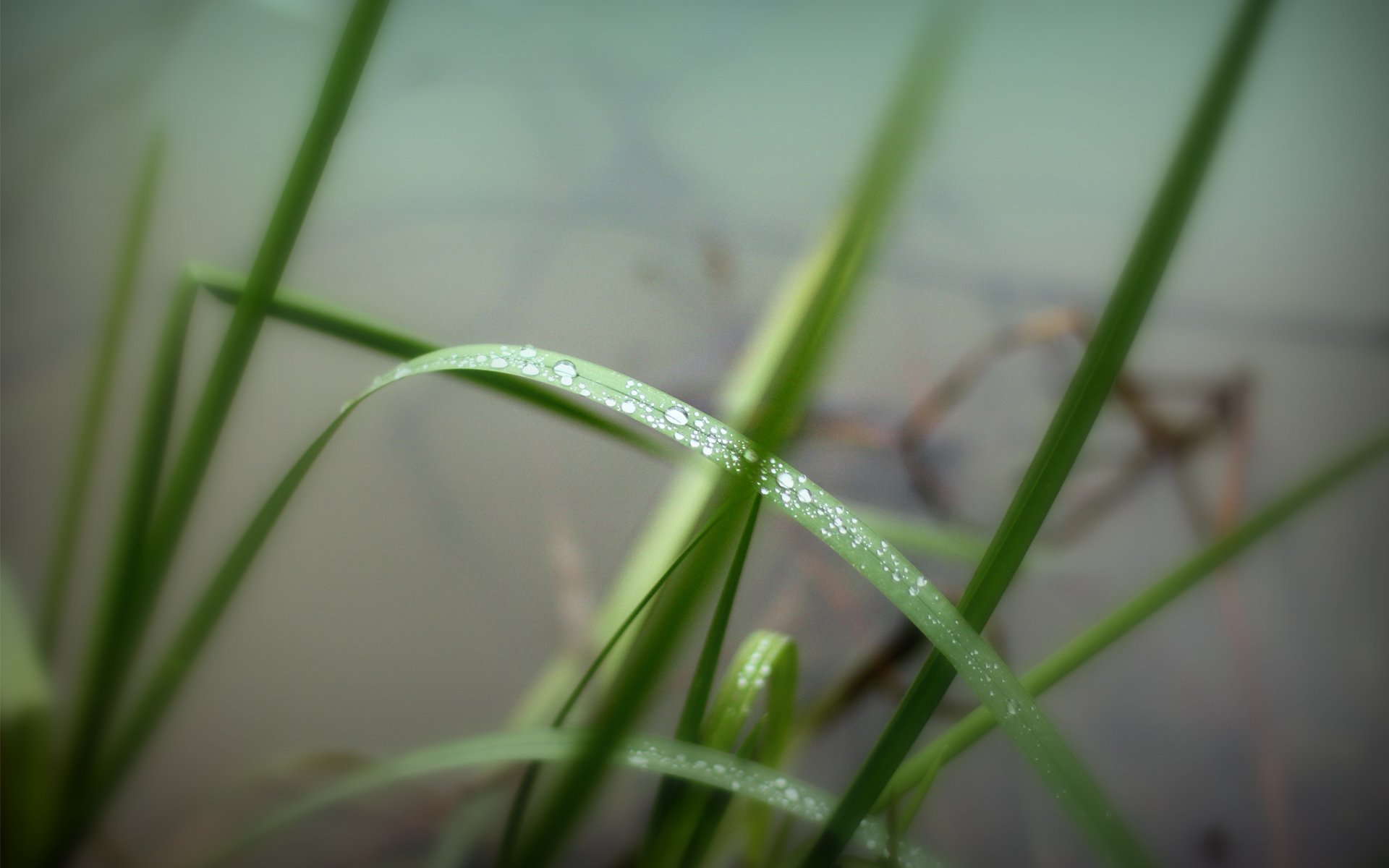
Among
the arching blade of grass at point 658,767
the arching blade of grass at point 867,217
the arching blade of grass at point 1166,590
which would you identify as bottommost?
the arching blade of grass at point 658,767

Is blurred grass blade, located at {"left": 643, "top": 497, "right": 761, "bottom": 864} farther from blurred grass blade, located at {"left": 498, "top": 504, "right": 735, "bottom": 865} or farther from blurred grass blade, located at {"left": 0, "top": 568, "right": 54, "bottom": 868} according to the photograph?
blurred grass blade, located at {"left": 0, "top": 568, "right": 54, "bottom": 868}

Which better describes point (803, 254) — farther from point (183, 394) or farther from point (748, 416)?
point (183, 394)

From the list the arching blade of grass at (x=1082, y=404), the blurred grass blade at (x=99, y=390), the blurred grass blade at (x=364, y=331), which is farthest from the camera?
the blurred grass blade at (x=99, y=390)

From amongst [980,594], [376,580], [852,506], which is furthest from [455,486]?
[980,594]

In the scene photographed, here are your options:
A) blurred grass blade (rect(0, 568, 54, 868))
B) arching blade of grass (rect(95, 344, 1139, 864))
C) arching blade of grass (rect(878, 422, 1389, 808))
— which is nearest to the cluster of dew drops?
arching blade of grass (rect(95, 344, 1139, 864))

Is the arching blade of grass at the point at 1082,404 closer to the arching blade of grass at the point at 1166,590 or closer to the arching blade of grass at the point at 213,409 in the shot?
the arching blade of grass at the point at 1166,590

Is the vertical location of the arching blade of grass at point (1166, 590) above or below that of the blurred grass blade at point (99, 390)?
below

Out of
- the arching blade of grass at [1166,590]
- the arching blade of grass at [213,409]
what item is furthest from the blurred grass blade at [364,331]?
the arching blade of grass at [1166,590]
